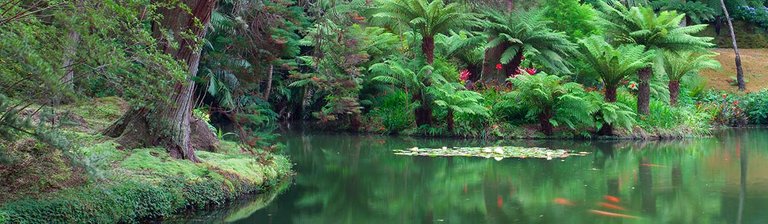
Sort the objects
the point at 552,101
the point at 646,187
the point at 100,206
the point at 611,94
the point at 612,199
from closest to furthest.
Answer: the point at 100,206, the point at 612,199, the point at 646,187, the point at 552,101, the point at 611,94

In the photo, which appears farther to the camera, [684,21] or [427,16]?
[684,21]

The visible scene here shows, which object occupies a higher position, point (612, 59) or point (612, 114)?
point (612, 59)

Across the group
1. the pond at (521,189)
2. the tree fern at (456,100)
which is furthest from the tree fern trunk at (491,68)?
the pond at (521,189)

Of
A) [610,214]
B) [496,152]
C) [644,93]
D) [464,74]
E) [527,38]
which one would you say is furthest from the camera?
[464,74]

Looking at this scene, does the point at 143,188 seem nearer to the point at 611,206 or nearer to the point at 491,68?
the point at 611,206

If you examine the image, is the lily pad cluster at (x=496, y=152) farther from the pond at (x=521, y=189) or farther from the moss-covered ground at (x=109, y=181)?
the moss-covered ground at (x=109, y=181)

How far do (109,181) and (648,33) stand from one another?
12.0 m

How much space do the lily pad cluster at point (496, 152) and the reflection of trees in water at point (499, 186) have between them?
0.34m

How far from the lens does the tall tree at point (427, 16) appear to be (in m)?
15.9

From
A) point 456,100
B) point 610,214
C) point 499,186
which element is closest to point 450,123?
point 456,100

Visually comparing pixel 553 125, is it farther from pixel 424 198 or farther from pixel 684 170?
pixel 424 198

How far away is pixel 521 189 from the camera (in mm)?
9172

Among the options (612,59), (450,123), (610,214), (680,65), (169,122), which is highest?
(680,65)

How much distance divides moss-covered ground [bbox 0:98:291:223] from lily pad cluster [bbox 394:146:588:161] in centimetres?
397
